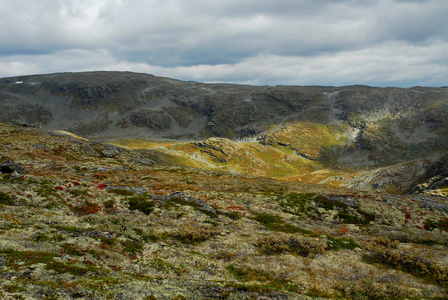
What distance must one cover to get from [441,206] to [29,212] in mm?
72587

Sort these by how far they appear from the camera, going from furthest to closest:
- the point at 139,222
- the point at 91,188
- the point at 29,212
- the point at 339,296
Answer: the point at 91,188 < the point at 139,222 < the point at 29,212 < the point at 339,296

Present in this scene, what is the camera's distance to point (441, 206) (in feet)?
163

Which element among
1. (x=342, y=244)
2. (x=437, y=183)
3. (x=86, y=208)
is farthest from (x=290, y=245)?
(x=437, y=183)

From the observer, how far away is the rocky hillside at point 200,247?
53.4 ft

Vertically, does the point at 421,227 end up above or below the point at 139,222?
below

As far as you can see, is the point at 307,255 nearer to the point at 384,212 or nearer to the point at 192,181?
the point at 384,212

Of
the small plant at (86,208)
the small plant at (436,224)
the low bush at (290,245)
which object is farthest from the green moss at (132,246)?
the small plant at (436,224)

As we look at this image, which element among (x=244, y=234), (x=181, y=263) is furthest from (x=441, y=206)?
(x=181, y=263)

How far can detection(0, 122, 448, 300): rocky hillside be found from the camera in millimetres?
16266

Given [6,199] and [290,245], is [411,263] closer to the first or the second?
[290,245]

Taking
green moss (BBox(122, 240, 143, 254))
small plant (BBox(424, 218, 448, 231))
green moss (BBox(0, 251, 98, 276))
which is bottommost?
small plant (BBox(424, 218, 448, 231))

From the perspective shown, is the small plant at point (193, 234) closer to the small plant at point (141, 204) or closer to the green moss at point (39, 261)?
the small plant at point (141, 204)

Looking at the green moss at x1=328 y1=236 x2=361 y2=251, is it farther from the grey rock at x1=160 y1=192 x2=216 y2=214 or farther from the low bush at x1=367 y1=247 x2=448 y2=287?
the grey rock at x1=160 y1=192 x2=216 y2=214

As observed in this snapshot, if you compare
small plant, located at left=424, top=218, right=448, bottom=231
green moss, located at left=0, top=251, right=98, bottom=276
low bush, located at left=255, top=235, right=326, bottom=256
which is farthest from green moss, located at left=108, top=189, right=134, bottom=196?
small plant, located at left=424, top=218, right=448, bottom=231
